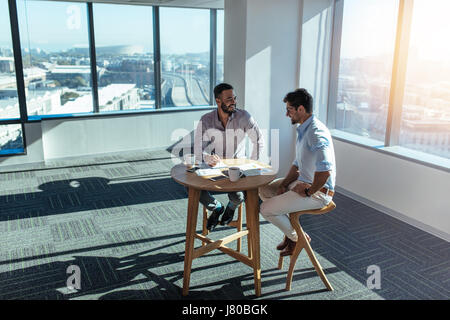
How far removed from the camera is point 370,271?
118 inches

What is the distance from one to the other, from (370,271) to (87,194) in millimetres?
3220

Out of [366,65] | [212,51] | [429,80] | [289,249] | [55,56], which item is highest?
[212,51]

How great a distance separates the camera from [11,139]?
574 cm

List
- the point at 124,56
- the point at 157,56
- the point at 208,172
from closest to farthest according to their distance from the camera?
the point at 208,172 → the point at 124,56 → the point at 157,56

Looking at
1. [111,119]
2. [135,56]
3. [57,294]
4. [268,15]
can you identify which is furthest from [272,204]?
[135,56]

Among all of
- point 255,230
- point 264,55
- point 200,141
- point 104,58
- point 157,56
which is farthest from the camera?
point 157,56

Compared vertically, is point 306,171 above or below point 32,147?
above

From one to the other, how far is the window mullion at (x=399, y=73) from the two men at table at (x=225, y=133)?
1.62m

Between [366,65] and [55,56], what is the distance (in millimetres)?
4529

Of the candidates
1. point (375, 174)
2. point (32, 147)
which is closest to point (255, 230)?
point (375, 174)

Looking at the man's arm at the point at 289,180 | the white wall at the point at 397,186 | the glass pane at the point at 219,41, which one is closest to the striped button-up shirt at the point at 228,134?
the man's arm at the point at 289,180

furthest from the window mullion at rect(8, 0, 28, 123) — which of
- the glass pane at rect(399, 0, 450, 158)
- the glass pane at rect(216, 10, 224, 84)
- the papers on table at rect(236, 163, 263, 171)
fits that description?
the glass pane at rect(399, 0, 450, 158)

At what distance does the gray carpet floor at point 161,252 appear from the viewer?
277 centimetres

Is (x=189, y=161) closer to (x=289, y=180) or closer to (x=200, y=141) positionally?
(x=200, y=141)
